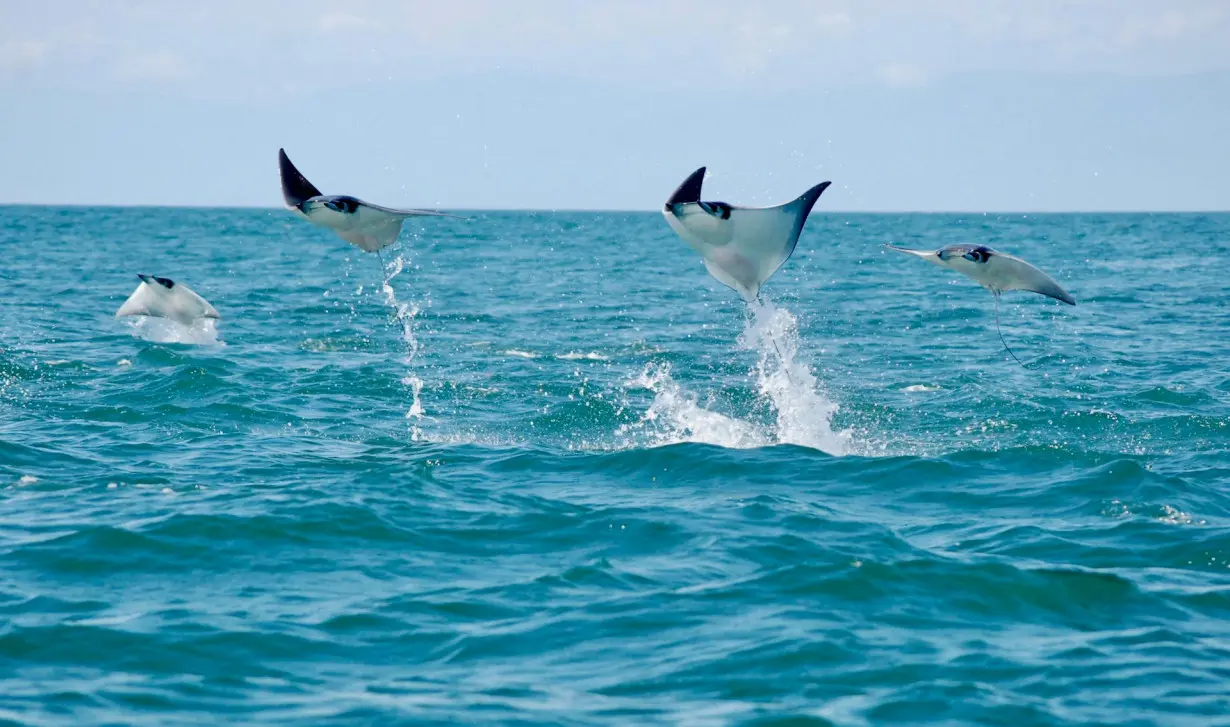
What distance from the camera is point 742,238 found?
11305mm

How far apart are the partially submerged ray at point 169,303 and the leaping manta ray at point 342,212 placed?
793 cm

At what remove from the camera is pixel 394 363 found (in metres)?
18.8

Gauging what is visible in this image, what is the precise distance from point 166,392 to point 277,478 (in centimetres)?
494

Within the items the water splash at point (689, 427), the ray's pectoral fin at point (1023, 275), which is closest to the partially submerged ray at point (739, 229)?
the ray's pectoral fin at point (1023, 275)

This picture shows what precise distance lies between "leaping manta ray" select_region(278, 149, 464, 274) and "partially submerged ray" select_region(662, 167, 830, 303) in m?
2.32

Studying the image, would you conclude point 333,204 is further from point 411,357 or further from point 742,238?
point 411,357

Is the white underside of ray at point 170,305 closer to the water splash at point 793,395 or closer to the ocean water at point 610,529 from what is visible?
the ocean water at point 610,529

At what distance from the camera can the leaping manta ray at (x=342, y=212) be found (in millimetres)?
11234

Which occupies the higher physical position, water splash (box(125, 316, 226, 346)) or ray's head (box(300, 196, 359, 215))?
ray's head (box(300, 196, 359, 215))

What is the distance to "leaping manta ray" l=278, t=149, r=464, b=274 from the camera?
442 inches

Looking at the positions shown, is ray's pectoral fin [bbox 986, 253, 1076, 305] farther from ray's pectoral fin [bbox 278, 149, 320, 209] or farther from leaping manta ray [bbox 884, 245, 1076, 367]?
ray's pectoral fin [bbox 278, 149, 320, 209]

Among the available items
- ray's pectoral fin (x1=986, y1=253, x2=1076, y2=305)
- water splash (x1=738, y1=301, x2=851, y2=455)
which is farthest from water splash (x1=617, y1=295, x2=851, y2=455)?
ray's pectoral fin (x1=986, y1=253, x2=1076, y2=305)

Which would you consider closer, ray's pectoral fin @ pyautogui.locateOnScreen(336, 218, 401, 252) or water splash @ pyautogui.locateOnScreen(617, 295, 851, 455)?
ray's pectoral fin @ pyautogui.locateOnScreen(336, 218, 401, 252)

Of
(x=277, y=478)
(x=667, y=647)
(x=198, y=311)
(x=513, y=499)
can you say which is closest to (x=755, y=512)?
(x=513, y=499)
